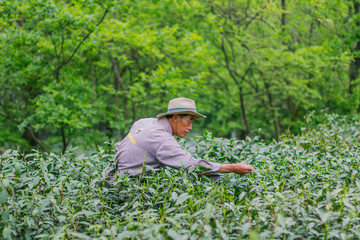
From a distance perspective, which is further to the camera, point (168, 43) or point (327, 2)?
point (168, 43)

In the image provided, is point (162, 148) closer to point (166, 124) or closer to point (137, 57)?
point (166, 124)

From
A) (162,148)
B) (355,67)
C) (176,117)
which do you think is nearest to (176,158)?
(162,148)

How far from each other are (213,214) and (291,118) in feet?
39.7

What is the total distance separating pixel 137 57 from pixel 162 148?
374 inches

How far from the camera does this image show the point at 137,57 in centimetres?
1252

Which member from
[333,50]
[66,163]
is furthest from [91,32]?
[333,50]

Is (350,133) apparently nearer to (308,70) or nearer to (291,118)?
(308,70)

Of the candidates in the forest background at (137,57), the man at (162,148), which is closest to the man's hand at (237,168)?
the man at (162,148)

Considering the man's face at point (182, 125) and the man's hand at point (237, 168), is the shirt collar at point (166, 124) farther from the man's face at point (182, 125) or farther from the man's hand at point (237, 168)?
the man's hand at point (237, 168)

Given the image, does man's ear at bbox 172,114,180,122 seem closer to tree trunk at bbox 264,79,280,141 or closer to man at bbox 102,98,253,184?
man at bbox 102,98,253,184

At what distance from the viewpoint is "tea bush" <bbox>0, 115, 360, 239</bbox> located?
2.28 metres

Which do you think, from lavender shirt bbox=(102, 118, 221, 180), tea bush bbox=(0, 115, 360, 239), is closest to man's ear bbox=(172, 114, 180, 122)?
lavender shirt bbox=(102, 118, 221, 180)

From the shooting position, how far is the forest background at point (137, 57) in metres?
8.92

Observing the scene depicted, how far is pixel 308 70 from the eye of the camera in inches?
447
